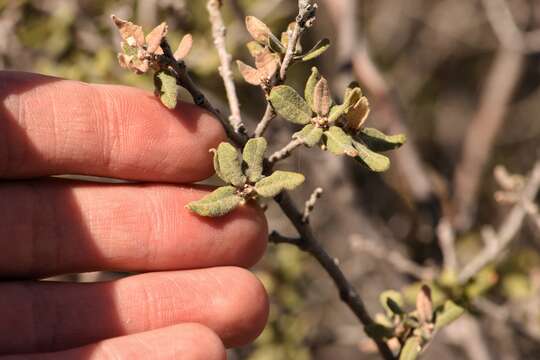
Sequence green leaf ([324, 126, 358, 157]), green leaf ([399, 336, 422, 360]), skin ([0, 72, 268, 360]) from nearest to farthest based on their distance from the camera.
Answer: green leaf ([324, 126, 358, 157]) < green leaf ([399, 336, 422, 360]) < skin ([0, 72, 268, 360])

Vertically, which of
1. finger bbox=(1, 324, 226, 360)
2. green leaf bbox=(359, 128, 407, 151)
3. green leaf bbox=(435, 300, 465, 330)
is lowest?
finger bbox=(1, 324, 226, 360)

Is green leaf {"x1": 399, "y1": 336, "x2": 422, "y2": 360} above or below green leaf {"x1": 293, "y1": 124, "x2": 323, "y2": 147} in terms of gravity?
below

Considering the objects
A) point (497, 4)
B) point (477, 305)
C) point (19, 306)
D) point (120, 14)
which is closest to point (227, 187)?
point (19, 306)

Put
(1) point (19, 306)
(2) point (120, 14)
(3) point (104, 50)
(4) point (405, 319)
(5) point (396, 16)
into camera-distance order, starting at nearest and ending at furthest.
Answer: (4) point (405, 319)
(1) point (19, 306)
(3) point (104, 50)
(2) point (120, 14)
(5) point (396, 16)

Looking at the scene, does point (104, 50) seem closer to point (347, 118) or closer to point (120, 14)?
point (120, 14)

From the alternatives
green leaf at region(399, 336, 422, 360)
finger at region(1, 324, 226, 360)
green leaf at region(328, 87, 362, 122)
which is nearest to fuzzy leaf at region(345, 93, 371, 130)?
green leaf at region(328, 87, 362, 122)

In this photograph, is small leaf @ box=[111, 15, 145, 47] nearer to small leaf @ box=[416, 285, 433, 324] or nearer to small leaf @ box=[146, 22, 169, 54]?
small leaf @ box=[146, 22, 169, 54]

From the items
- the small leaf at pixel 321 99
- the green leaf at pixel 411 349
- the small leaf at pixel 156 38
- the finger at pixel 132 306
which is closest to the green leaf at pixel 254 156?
the small leaf at pixel 321 99
